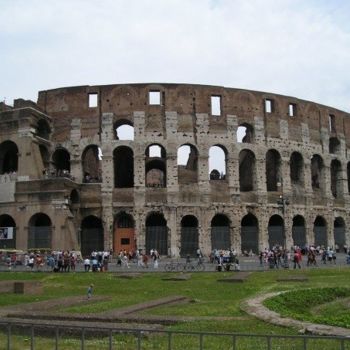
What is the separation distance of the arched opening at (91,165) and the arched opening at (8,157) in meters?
5.06

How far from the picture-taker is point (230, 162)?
123 ft

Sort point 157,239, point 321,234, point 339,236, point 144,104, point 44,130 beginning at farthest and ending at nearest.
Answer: point 339,236 < point 321,234 < point 44,130 < point 144,104 < point 157,239


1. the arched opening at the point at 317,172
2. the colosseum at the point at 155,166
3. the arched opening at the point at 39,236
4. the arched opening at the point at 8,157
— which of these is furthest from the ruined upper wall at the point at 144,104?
the arched opening at the point at 39,236

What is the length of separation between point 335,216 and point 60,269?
77.6 ft

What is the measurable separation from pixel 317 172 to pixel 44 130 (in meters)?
22.3

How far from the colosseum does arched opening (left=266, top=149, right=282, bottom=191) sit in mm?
163

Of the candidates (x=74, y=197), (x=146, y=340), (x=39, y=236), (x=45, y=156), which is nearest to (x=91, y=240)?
(x=74, y=197)

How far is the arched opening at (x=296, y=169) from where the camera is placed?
40.6 m

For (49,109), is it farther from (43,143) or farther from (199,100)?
(199,100)

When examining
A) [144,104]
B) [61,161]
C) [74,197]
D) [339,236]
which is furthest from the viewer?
[339,236]

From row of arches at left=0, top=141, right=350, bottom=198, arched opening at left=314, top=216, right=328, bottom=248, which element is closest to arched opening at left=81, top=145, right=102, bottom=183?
row of arches at left=0, top=141, right=350, bottom=198

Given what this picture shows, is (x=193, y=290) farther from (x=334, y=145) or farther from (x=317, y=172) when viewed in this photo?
(x=334, y=145)

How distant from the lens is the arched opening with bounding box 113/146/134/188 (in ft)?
131

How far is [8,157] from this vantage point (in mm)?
39469
